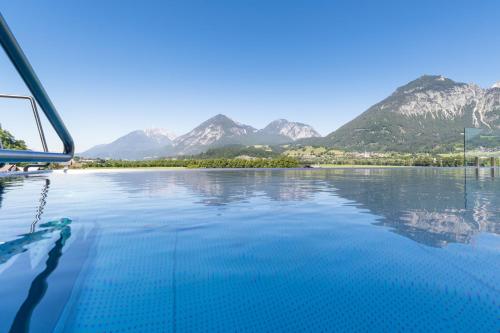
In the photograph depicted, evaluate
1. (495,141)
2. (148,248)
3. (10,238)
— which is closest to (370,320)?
(148,248)

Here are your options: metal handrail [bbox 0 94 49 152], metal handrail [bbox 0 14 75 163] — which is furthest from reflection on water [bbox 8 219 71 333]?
metal handrail [bbox 0 94 49 152]

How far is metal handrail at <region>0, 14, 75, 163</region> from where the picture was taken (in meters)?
2.85

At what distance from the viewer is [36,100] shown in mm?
3982

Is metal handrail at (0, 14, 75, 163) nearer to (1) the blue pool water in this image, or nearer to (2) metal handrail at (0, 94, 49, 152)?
(2) metal handrail at (0, 94, 49, 152)

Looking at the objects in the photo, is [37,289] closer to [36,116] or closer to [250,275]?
[250,275]

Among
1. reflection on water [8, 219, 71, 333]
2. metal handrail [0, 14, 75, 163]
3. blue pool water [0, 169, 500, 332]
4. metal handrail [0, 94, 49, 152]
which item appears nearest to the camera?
metal handrail [0, 14, 75, 163]

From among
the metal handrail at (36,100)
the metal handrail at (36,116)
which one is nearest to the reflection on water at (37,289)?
the metal handrail at (36,100)

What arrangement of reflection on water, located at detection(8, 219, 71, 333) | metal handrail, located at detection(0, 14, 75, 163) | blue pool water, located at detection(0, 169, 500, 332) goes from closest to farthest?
metal handrail, located at detection(0, 14, 75, 163), reflection on water, located at detection(8, 219, 71, 333), blue pool water, located at detection(0, 169, 500, 332)

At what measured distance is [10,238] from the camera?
769 cm

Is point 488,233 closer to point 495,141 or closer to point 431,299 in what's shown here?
point 431,299

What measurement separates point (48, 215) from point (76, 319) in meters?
9.49

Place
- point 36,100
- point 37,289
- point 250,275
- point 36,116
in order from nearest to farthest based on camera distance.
Result: point 36,100
point 37,289
point 250,275
point 36,116

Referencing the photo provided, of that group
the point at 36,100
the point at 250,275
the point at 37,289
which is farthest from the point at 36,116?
the point at 250,275

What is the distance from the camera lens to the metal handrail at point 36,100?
2.85 meters
